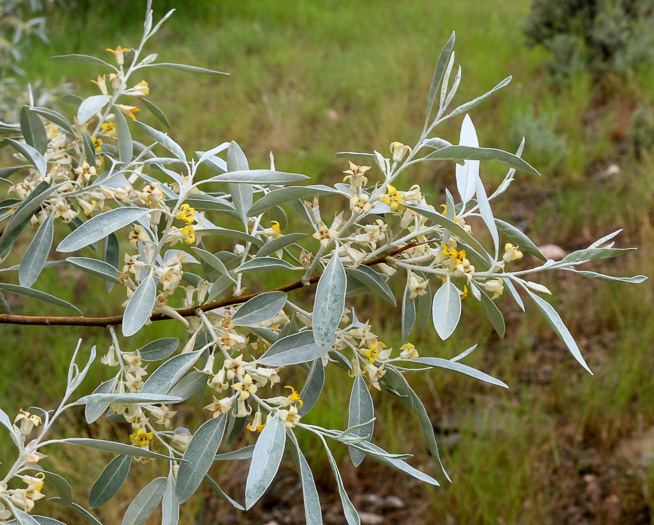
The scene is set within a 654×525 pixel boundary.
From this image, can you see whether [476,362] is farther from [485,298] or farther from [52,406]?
[485,298]

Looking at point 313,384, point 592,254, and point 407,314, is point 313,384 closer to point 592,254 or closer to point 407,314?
point 407,314

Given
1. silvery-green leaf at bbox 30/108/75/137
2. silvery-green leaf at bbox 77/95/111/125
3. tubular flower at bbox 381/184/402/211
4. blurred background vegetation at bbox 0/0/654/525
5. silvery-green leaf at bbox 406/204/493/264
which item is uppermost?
silvery-green leaf at bbox 77/95/111/125

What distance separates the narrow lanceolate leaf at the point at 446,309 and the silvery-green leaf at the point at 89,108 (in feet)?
1.38

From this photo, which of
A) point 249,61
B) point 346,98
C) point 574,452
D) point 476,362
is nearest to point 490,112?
point 346,98

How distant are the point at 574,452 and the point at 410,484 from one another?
54 centimetres

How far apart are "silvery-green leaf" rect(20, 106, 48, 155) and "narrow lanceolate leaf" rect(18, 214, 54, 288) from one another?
95mm

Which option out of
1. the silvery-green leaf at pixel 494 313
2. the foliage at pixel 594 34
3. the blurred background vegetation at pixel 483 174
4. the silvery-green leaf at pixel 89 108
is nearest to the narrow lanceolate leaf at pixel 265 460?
the silvery-green leaf at pixel 494 313

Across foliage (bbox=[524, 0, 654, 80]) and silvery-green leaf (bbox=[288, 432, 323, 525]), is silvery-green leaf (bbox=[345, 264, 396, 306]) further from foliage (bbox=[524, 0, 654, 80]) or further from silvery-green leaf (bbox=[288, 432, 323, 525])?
foliage (bbox=[524, 0, 654, 80])

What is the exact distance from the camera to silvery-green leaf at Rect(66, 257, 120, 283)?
0.64m

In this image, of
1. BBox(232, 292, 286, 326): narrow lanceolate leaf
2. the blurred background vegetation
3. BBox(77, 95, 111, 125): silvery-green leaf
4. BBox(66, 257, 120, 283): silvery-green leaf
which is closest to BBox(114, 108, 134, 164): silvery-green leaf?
BBox(77, 95, 111, 125): silvery-green leaf

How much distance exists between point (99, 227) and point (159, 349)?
0.20 m

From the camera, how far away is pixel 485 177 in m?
3.17

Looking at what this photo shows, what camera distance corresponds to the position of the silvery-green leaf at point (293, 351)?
1.99ft

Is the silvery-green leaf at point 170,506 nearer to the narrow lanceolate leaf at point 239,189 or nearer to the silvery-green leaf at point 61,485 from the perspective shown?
the silvery-green leaf at point 61,485
